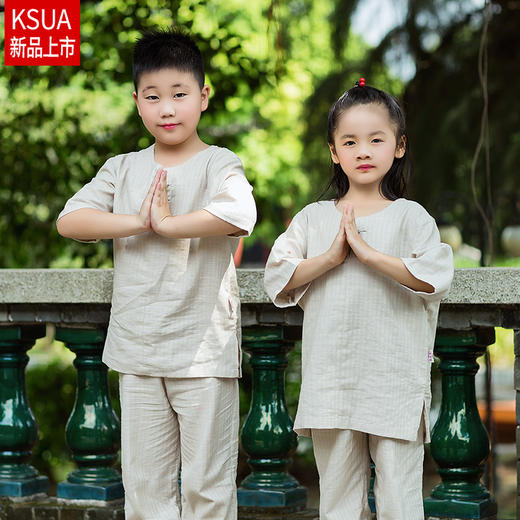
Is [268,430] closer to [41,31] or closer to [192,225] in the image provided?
[192,225]

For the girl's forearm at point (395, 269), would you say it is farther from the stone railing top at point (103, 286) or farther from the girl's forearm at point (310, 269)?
the stone railing top at point (103, 286)

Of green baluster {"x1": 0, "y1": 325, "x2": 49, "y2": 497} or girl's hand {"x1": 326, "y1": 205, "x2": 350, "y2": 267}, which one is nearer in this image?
girl's hand {"x1": 326, "y1": 205, "x2": 350, "y2": 267}

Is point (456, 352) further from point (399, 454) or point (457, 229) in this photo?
point (457, 229)

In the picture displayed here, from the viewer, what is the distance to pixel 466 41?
25.6 feet

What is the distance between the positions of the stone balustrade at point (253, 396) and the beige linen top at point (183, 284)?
29cm

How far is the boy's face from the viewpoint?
296 centimetres

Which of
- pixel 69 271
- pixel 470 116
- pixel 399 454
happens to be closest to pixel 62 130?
pixel 470 116

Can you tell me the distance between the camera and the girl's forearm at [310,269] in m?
2.77

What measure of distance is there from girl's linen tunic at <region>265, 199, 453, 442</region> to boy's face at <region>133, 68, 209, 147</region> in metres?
0.51

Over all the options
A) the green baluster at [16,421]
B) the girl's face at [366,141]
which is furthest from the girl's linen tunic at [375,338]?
the green baluster at [16,421]

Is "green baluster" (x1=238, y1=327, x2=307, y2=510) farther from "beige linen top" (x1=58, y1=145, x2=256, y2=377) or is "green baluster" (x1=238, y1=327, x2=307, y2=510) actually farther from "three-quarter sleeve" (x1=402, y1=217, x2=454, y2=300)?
"three-quarter sleeve" (x1=402, y1=217, x2=454, y2=300)

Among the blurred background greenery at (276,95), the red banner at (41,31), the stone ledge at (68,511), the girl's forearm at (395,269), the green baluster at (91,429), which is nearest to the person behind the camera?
the girl's forearm at (395,269)

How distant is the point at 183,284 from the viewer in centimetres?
295

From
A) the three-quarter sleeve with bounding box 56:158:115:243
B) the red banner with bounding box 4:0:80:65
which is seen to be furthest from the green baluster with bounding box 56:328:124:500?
the red banner with bounding box 4:0:80:65
